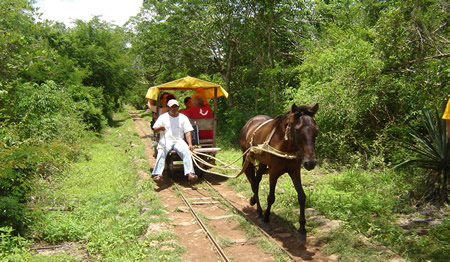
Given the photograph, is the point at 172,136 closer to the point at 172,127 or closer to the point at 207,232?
the point at 172,127

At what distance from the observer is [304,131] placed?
4555 millimetres

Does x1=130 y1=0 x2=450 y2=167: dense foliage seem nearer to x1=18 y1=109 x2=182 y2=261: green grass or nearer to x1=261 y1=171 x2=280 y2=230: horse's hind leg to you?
x1=261 y1=171 x2=280 y2=230: horse's hind leg

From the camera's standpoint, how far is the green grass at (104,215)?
16.2ft

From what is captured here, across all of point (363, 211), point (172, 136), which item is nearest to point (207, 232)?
point (363, 211)

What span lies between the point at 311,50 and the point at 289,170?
9.28 meters

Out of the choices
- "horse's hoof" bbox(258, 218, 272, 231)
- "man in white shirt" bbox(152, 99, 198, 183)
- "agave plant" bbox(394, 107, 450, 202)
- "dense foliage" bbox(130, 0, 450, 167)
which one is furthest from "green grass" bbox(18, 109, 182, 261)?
"dense foliage" bbox(130, 0, 450, 167)

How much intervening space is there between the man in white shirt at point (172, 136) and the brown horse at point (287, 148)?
2.11 m

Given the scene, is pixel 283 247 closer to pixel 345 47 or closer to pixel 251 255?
pixel 251 255

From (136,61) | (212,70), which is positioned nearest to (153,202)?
(212,70)

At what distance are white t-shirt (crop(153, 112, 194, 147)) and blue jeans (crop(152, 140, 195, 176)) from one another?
0.15 meters

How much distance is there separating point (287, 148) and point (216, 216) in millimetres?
2267

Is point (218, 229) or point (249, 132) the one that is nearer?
point (218, 229)

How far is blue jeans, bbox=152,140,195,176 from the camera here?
8.11m

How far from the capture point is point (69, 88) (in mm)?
16828
